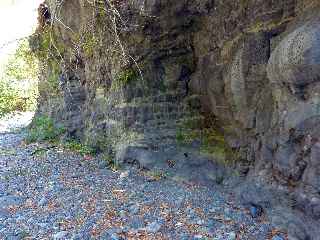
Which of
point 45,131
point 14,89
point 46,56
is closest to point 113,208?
point 45,131

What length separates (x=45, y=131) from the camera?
27.3 feet

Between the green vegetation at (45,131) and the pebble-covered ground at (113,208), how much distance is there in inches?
76.9

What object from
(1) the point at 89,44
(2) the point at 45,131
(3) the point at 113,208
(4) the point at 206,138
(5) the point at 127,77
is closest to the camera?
(3) the point at 113,208

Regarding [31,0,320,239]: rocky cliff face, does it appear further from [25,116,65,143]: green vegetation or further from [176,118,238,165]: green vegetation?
[25,116,65,143]: green vegetation

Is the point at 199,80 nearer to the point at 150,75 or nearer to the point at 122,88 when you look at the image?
the point at 150,75

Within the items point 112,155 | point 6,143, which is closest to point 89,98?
point 112,155

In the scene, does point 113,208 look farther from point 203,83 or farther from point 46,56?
point 46,56

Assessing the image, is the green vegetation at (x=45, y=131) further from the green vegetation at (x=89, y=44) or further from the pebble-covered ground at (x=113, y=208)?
the pebble-covered ground at (x=113, y=208)

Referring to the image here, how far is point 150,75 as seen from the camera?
5742 millimetres

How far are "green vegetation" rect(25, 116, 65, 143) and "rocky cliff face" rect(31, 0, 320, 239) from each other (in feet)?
1.22

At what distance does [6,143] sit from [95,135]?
111 inches

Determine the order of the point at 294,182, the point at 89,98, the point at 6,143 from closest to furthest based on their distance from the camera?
the point at 294,182 → the point at 89,98 → the point at 6,143

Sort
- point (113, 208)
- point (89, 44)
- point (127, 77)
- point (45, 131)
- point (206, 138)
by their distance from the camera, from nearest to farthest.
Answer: point (113, 208)
point (206, 138)
point (127, 77)
point (89, 44)
point (45, 131)

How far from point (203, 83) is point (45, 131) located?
13.7ft
